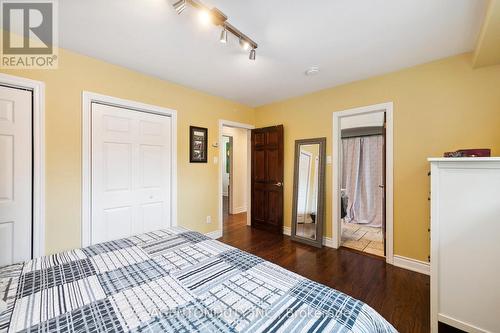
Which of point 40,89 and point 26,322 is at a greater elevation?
point 40,89

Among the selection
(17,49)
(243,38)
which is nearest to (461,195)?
(243,38)

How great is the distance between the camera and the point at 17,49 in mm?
1889

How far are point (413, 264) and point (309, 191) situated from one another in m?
1.59

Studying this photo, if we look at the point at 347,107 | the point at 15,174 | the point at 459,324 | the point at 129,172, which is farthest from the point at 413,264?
the point at 15,174

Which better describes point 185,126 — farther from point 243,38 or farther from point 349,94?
point 349,94

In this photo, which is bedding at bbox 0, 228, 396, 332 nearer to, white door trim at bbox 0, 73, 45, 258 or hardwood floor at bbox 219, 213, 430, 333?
white door trim at bbox 0, 73, 45, 258

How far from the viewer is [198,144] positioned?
3.29 m

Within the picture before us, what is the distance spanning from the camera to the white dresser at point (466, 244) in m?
1.39

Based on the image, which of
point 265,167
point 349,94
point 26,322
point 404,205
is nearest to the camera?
point 26,322

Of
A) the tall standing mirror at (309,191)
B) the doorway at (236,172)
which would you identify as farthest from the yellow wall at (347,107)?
the doorway at (236,172)

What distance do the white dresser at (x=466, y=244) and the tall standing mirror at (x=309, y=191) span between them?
5.48 ft

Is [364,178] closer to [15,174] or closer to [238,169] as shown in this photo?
[238,169]

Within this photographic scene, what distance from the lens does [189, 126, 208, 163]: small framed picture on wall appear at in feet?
10.5

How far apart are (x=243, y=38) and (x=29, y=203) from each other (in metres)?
2.55
